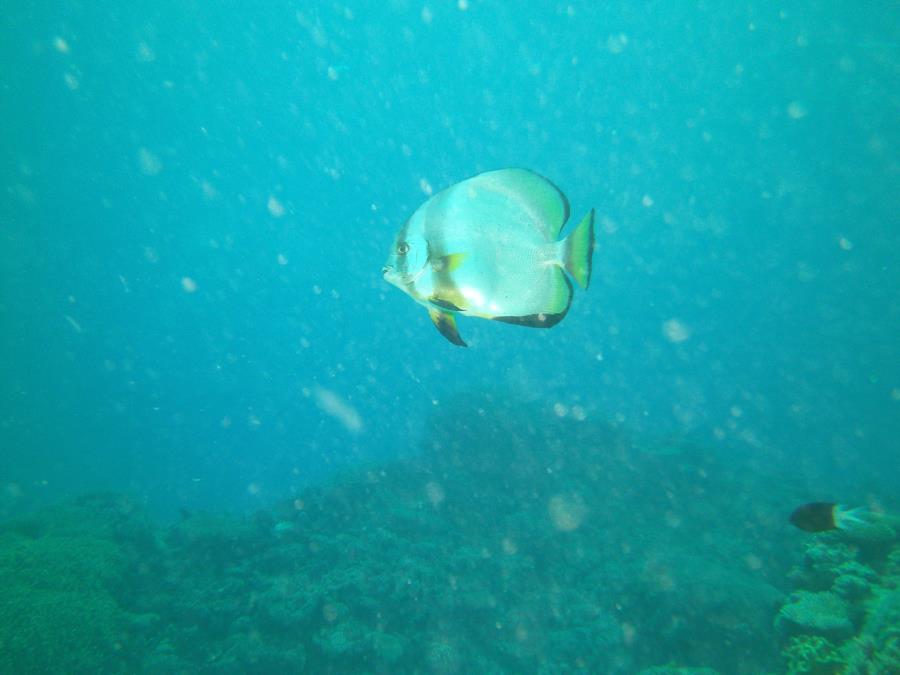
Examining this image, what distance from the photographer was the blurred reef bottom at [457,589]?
4.68 metres

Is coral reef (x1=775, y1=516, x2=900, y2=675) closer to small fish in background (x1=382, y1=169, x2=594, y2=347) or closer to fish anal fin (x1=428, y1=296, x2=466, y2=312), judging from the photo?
small fish in background (x1=382, y1=169, x2=594, y2=347)

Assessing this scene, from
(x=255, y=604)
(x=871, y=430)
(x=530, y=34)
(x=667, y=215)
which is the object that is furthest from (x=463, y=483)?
(x=667, y=215)

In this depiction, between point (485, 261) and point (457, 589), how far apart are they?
7.34m

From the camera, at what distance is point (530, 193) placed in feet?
4.30

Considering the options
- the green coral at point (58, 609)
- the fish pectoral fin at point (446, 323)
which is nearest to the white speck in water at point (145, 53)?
the green coral at point (58, 609)

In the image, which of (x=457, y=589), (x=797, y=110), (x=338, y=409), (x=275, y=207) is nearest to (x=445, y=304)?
(x=457, y=589)

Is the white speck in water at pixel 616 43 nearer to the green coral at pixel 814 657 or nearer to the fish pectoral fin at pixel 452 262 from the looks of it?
the green coral at pixel 814 657

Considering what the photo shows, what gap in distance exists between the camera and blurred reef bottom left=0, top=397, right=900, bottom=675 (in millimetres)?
4680

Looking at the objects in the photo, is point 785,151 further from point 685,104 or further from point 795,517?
point 795,517

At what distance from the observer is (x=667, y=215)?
268 feet

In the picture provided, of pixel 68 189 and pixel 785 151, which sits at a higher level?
pixel 785 151

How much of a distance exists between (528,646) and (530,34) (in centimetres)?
7336

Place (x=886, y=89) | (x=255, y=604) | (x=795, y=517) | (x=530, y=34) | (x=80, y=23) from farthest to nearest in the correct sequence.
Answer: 1. (x=530, y=34)
2. (x=886, y=89)
3. (x=80, y=23)
4. (x=255, y=604)
5. (x=795, y=517)

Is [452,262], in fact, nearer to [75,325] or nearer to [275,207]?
[75,325]
